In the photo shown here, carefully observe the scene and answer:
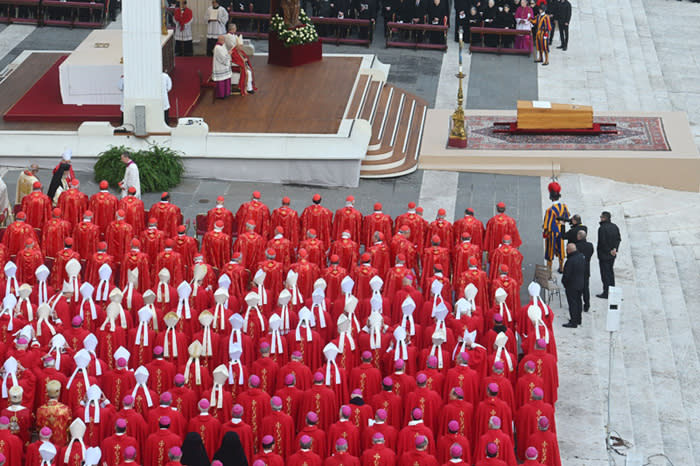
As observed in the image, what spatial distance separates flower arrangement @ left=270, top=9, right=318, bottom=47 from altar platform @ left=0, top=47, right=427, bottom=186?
1.25 metres

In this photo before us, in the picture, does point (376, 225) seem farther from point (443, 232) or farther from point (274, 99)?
point (274, 99)

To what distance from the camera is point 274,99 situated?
28781 mm

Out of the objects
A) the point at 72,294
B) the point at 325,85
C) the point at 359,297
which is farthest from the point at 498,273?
the point at 325,85

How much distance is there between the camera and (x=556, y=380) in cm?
1806

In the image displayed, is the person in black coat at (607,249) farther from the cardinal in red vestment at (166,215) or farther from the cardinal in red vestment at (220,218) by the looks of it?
the cardinal in red vestment at (166,215)

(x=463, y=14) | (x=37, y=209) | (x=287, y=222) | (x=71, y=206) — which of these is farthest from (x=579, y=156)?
(x=37, y=209)

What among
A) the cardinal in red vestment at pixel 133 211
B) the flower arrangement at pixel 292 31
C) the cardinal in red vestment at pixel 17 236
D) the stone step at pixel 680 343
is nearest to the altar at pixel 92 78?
the flower arrangement at pixel 292 31

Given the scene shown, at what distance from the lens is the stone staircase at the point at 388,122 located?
27.0 m

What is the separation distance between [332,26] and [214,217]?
14.5 metres

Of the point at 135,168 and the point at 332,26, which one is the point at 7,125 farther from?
the point at 332,26

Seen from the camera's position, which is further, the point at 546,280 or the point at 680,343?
the point at 546,280

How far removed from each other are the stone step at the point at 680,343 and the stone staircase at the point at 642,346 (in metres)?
0.01

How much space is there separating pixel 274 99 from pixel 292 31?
2655mm

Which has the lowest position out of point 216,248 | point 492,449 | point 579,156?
point 579,156
